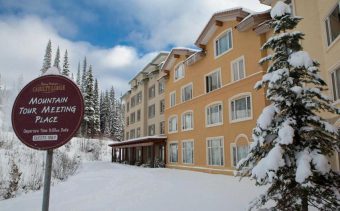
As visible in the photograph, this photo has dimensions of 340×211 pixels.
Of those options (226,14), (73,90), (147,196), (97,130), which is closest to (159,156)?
(226,14)

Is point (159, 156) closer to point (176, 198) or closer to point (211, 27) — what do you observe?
point (211, 27)

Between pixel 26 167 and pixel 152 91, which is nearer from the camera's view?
pixel 26 167

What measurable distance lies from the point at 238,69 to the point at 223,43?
11.5ft

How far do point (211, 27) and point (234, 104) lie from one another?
7.84 metres

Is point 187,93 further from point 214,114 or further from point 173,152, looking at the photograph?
point 173,152

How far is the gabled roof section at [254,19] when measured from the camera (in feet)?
68.5

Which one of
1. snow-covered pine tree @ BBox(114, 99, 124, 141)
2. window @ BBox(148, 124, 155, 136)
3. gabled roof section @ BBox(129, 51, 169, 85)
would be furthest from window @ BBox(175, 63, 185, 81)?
snow-covered pine tree @ BBox(114, 99, 124, 141)

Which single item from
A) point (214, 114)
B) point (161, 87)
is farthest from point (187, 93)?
point (161, 87)

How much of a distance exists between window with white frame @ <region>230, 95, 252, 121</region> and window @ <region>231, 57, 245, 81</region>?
72.0 inches

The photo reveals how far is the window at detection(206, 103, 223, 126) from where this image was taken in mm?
25109

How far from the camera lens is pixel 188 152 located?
2980cm

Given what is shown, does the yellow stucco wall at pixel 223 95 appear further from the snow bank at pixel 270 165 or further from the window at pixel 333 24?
the snow bank at pixel 270 165

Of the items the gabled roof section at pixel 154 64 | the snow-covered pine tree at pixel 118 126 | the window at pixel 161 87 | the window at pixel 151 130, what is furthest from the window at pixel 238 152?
the snow-covered pine tree at pixel 118 126

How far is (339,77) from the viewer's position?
13188mm
